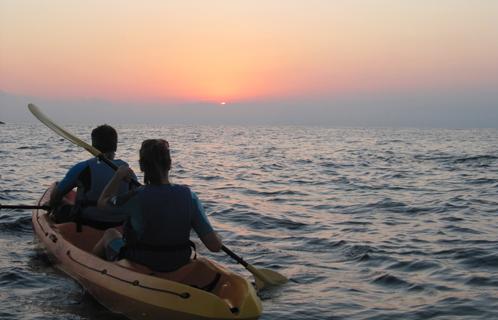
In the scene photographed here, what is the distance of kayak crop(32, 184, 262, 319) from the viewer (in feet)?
17.2

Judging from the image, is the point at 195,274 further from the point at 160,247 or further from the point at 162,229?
the point at 162,229

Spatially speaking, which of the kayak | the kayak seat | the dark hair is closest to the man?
the dark hair

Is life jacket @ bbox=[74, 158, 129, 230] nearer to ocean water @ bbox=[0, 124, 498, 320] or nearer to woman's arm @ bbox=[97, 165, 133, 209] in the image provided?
ocean water @ bbox=[0, 124, 498, 320]

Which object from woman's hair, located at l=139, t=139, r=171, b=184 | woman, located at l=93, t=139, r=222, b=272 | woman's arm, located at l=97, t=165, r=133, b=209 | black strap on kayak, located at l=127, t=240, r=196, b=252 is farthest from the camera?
woman's arm, located at l=97, t=165, r=133, b=209

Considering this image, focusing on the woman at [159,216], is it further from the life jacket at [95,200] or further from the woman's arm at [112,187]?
the life jacket at [95,200]

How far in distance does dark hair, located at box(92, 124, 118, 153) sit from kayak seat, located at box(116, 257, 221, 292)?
1604 millimetres

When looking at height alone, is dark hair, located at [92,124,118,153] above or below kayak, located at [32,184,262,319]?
above

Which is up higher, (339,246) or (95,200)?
(95,200)

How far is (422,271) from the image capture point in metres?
7.77

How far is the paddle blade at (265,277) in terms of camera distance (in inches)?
272

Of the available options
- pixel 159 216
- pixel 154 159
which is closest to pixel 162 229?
pixel 159 216

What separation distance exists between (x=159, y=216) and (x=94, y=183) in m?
2.17

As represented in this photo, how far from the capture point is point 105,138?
6.82 meters

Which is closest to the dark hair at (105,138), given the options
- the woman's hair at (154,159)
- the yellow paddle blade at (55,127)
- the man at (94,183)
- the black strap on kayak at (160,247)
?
the man at (94,183)
